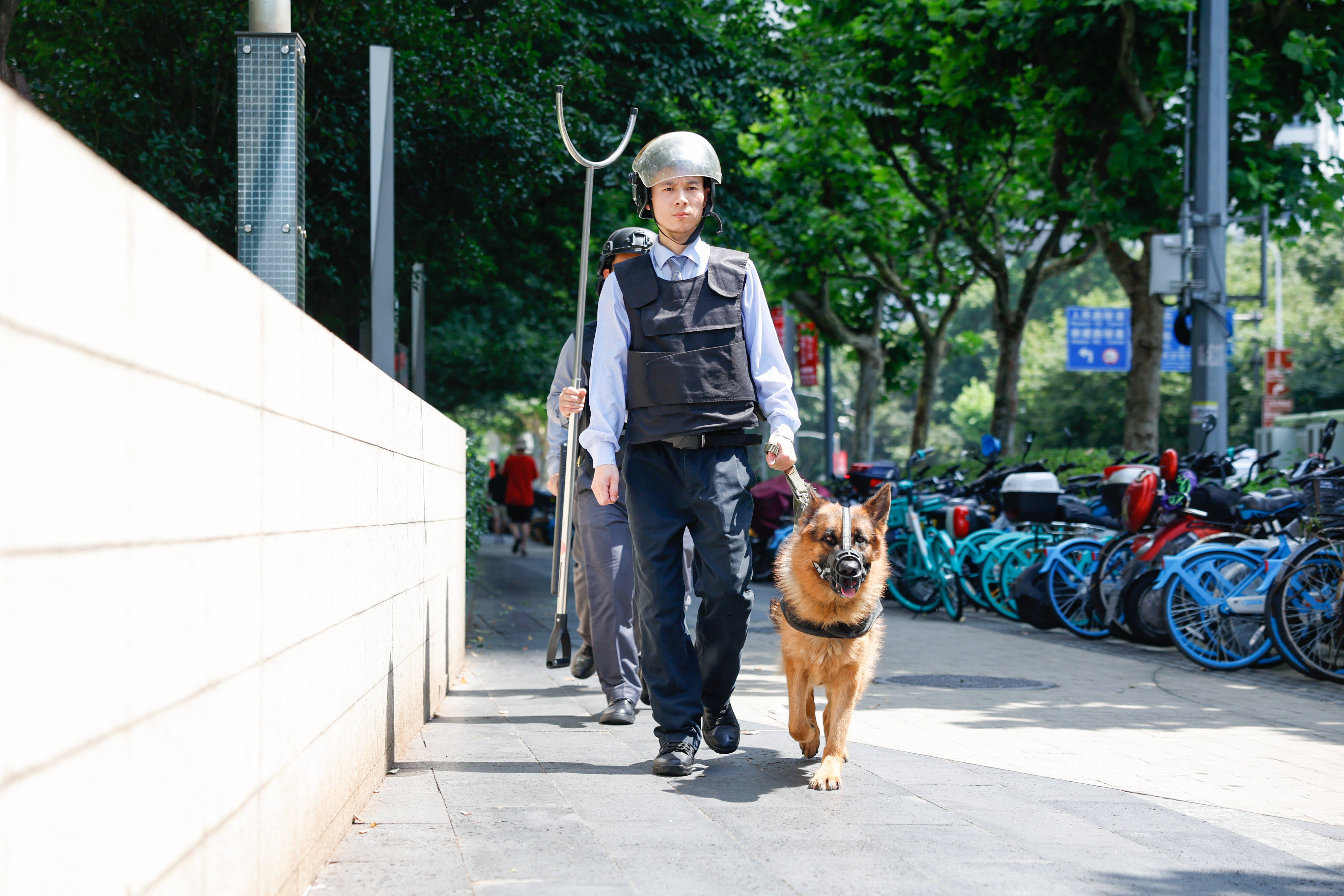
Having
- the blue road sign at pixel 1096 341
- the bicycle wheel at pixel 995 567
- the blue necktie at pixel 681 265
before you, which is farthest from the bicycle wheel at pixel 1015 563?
the blue road sign at pixel 1096 341

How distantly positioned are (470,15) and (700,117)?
140 inches

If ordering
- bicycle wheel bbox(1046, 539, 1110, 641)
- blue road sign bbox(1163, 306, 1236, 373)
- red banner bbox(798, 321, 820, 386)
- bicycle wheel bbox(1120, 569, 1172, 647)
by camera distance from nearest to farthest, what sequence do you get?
bicycle wheel bbox(1120, 569, 1172, 647)
bicycle wheel bbox(1046, 539, 1110, 641)
blue road sign bbox(1163, 306, 1236, 373)
red banner bbox(798, 321, 820, 386)

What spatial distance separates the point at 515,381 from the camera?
1355 inches

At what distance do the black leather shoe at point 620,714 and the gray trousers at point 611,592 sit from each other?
4cm

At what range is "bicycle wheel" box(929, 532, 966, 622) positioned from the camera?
11875 mm

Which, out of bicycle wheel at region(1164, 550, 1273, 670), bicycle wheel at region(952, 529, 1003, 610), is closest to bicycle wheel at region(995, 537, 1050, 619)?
bicycle wheel at region(952, 529, 1003, 610)

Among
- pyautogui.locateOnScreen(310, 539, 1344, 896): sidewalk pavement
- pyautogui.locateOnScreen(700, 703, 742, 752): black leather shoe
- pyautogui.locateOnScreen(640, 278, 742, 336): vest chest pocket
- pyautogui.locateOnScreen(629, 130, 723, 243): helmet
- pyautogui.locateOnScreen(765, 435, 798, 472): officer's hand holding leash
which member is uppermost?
pyautogui.locateOnScreen(629, 130, 723, 243): helmet

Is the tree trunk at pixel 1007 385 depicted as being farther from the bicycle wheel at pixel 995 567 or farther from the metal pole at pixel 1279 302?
the metal pole at pixel 1279 302

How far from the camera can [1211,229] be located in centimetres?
1200

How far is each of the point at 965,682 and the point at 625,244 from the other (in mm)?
3613

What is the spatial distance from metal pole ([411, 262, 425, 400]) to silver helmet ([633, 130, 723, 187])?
348 inches

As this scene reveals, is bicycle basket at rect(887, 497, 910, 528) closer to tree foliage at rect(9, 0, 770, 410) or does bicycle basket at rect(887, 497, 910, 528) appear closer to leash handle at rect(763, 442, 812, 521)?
tree foliage at rect(9, 0, 770, 410)

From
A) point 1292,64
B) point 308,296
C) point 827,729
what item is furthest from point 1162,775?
point 1292,64

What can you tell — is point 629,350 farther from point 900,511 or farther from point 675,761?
point 900,511
